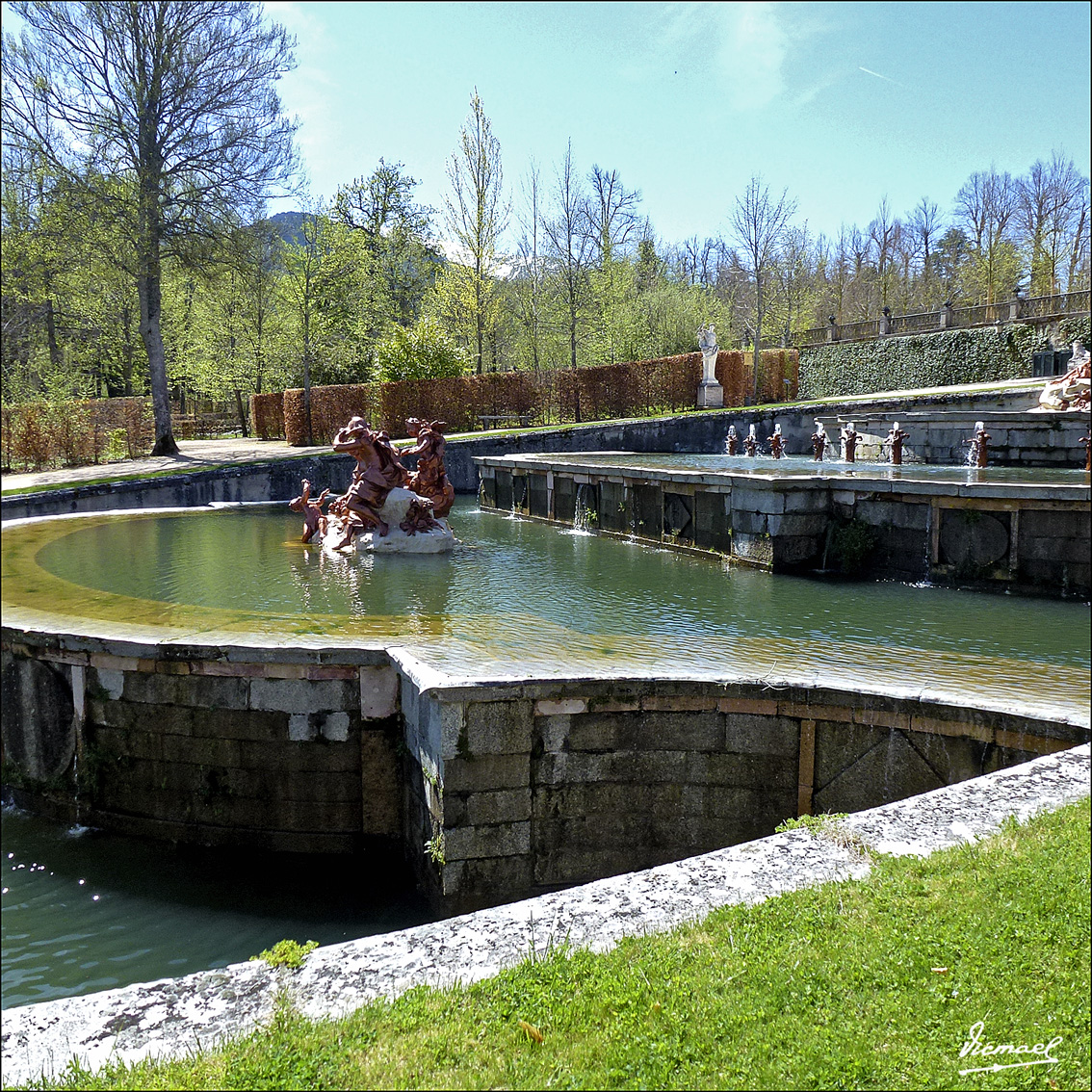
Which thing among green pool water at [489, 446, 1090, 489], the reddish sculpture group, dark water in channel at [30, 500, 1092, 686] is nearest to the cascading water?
green pool water at [489, 446, 1090, 489]

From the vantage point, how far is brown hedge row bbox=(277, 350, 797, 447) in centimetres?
2547

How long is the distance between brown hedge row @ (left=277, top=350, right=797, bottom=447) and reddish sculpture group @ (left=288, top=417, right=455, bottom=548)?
13147 millimetres

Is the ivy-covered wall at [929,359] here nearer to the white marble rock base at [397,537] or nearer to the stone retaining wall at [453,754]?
the white marble rock base at [397,537]

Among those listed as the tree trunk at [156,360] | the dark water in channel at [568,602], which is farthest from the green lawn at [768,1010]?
the tree trunk at [156,360]

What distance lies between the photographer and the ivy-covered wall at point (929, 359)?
84.3 ft

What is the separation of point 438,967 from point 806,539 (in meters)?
7.86

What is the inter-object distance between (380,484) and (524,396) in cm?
1632

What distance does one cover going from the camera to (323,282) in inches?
1023

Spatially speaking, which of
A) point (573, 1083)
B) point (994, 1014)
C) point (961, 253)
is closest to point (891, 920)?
point (994, 1014)

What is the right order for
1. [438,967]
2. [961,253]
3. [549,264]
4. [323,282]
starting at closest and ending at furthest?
[438,967]
[323,282]
[549,264]
[961,253]

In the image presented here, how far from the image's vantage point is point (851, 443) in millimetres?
17562

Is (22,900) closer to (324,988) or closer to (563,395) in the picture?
(324,988)

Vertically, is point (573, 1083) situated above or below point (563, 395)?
below

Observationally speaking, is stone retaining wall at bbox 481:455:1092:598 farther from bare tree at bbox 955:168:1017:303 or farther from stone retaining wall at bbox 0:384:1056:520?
bare tree at bbox 955:168:1017:303
